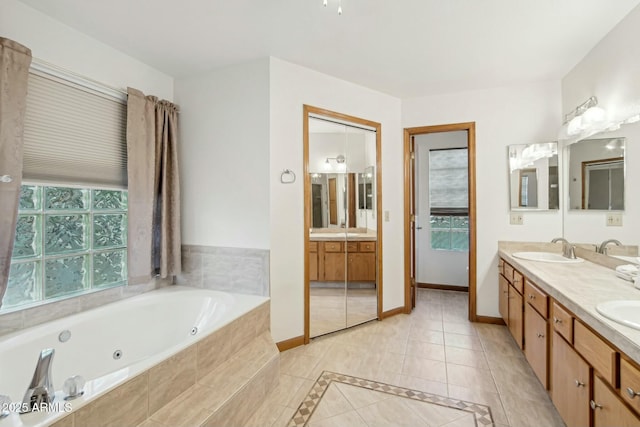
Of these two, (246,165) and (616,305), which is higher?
(246,165)

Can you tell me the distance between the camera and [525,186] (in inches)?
119

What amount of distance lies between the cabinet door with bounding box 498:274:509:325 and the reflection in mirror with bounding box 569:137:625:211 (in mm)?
910

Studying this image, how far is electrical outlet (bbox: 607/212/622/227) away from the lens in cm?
208

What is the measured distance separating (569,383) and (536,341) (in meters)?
0.51

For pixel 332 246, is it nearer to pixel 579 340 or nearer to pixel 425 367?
pixel 425 367

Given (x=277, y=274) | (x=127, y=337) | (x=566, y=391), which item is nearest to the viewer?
(x=566, y=391)

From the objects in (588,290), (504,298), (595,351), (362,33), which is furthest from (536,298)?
(362,33)

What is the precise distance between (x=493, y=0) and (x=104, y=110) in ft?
9.19

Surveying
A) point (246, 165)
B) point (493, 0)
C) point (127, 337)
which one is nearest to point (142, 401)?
point (127, 337)

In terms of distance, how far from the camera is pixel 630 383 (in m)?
1.02

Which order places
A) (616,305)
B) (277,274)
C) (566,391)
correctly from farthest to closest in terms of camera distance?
1. (277,274)
2. (566,391)
3. (616,305)

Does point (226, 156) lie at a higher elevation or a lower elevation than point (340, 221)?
higher

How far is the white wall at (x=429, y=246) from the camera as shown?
4.41 meters

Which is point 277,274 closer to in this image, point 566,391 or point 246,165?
point 246,165
